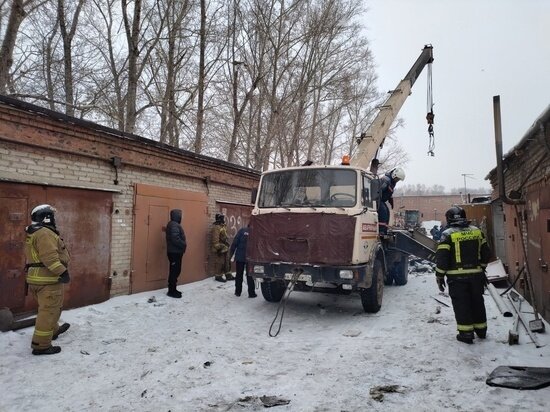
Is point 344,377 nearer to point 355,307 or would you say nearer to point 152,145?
point 355,307

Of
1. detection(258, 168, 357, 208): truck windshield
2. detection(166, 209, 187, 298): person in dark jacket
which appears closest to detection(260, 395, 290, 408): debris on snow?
detection(258, 168, 357, 208): truck windshield

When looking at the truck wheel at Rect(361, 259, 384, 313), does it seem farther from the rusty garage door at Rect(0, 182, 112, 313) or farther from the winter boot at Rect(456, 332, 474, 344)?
the rusty garage door at Rect(0, 182, 112, 313)

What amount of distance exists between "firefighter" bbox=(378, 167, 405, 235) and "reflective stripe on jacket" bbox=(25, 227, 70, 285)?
5.59 metres

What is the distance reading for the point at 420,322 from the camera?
611 centimetres

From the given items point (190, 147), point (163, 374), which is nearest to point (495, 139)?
point (163, 374)

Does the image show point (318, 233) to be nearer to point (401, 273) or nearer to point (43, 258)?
point (43, 258)

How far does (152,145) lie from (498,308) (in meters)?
7.18

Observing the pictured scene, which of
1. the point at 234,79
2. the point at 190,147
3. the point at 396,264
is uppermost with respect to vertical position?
the point at 234,79

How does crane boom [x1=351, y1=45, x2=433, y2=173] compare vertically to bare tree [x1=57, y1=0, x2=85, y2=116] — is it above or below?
below

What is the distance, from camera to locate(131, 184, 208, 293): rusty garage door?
25.7 feet

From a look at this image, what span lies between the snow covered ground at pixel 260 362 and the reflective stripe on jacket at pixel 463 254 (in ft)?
3.02

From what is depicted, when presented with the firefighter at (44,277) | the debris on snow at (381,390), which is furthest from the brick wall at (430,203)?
the firefighter at (44,277)

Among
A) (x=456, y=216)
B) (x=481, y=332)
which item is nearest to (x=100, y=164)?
(x=456, y=216)

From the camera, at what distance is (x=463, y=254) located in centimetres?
511
